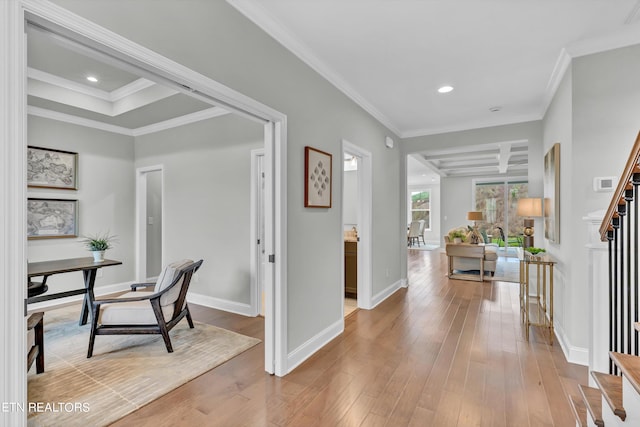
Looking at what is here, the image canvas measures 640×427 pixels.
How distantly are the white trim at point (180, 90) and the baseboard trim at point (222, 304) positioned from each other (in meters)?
1.49

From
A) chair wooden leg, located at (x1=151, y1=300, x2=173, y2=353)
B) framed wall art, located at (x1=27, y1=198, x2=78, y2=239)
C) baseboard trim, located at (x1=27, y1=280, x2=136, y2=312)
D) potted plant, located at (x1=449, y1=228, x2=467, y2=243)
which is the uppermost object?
framed wall art, located at (x1=27, y1=198, x2=78, y2=239)

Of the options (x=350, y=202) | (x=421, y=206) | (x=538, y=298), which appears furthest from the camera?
(x=421, y=206)

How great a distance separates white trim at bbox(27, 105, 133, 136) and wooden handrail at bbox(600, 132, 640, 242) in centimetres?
587

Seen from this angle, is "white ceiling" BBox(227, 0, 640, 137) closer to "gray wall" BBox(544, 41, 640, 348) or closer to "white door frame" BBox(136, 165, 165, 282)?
"gray wall" BBox(544, 41, 640, 348)

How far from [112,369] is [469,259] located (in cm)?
595

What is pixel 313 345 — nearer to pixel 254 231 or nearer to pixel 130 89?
pixel 254 231

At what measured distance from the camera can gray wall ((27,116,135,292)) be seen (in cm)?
416

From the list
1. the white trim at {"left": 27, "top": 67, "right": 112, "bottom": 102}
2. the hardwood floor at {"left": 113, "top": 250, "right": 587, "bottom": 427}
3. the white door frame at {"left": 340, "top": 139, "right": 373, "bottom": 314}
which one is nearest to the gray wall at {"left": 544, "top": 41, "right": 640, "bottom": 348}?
the hardwood floor at {"left": 113, "top": 250, "right": 587, "bottom": 427}

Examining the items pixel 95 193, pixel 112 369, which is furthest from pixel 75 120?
pixel 112 369

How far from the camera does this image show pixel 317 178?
9.41ft

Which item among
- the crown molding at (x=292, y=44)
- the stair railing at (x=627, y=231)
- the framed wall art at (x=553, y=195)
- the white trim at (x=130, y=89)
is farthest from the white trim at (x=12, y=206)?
the framed wall art at (x=553, y=195)

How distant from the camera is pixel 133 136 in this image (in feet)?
16.8

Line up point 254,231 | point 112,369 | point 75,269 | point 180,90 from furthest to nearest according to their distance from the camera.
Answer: point 254,231 → point 75,269 → point 112,369 → point 180,90

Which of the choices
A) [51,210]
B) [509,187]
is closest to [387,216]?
[51,210]
